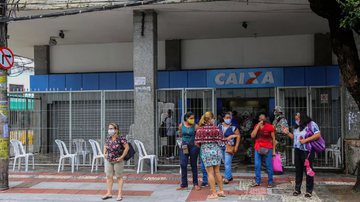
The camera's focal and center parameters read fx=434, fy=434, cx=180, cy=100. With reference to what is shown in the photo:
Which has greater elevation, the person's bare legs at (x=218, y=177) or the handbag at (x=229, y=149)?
the handbag at (x=229, y=149)

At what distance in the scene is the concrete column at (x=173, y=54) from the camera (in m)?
17.5

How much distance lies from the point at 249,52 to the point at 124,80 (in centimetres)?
523

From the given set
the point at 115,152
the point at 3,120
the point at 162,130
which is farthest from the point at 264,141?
the point at 3,120

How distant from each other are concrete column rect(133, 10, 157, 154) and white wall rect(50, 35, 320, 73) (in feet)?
16.5

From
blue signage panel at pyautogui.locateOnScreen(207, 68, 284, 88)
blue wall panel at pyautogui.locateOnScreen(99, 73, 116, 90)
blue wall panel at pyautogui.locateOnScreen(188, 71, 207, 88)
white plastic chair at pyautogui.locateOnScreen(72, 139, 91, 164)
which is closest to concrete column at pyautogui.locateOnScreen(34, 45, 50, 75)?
blue wall panel at pyautogui.locateOnScreen(99, 73, 116, 90)

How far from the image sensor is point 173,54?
1758 centimetres

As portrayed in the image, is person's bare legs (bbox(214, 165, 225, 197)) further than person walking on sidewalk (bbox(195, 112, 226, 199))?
Yes

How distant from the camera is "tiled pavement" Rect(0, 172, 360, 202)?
8992 millimetres

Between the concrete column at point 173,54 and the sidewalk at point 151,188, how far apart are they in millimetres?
6431

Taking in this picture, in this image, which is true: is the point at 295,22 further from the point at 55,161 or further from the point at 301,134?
the point at 55,161

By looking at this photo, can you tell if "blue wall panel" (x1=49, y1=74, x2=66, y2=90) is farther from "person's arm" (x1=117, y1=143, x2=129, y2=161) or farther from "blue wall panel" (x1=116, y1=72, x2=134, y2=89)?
"person's arm" (x1=117, y1=143, x2=129, y2=161)

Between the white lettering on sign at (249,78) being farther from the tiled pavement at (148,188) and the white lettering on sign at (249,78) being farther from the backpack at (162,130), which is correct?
the tiled pavement at (148,188)

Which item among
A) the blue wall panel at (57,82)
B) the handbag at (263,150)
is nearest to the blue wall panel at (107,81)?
the blue wall panel at (57,82)

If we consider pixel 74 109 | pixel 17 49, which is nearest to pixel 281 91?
pixel 74 109
